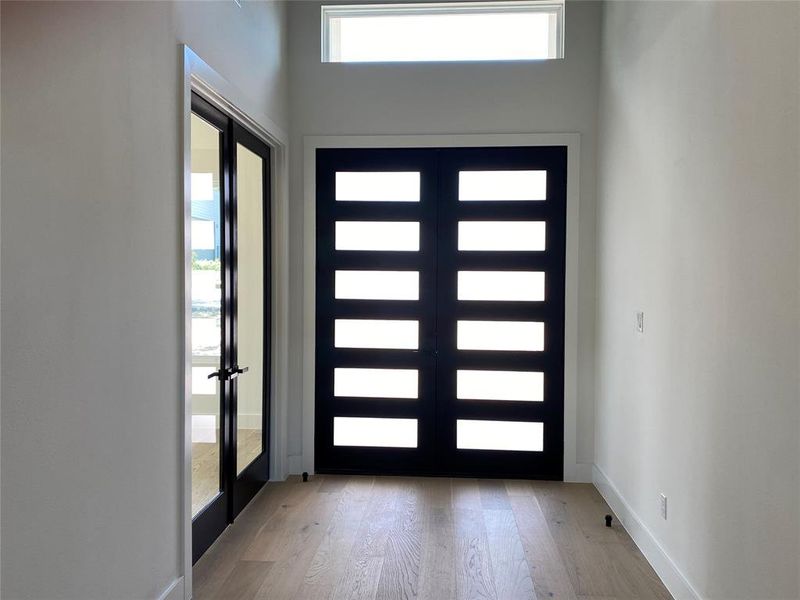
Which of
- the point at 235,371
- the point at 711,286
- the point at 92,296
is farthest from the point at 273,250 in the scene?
the point at 711,286

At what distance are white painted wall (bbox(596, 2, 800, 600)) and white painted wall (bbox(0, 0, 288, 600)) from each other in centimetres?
214

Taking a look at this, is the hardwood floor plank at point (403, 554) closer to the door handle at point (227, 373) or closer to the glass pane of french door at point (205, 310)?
the glass pane of french door at point (205, 310)

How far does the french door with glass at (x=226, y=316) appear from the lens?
2885 mm

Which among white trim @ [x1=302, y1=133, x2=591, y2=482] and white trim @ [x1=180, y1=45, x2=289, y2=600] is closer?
white trim @ [x1=180, y1=45, x2=289, y2=600]

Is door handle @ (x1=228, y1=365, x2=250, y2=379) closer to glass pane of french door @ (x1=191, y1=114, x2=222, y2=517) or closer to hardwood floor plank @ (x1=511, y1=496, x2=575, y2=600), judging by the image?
glass pane of french door @ (x1=191, y1=114, x2=222, y2=517)

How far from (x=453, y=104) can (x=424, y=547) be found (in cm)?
292

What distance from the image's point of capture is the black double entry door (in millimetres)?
4156

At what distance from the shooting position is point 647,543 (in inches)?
117

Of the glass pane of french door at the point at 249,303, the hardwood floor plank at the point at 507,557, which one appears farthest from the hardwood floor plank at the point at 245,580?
the hardwood floor plank at the point at 507,557

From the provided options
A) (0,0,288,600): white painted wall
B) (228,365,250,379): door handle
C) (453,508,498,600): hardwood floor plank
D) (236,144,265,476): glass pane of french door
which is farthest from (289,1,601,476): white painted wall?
(0,0,288,600): white painted wall

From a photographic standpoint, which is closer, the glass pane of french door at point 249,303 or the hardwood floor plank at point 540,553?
the hardwood floor plank at point 540,553

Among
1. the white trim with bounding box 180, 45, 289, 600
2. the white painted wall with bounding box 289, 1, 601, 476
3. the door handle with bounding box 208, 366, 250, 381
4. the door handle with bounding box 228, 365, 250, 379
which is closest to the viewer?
the white trim with bounding box 180, 45, 289, 600

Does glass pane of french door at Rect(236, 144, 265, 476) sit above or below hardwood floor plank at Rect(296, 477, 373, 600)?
above

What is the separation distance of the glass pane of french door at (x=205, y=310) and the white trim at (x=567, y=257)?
Result: 1.14 m
